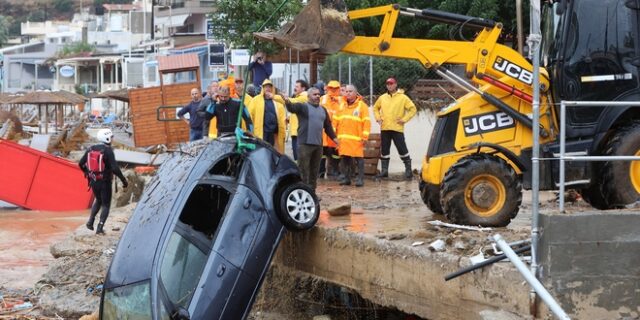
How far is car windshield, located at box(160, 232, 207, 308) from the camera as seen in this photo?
863 cm

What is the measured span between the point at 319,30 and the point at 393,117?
5.82m

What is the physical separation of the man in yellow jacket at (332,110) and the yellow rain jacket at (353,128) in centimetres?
18

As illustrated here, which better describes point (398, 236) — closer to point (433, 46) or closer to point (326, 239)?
point (326, 239)

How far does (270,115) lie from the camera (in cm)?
1534

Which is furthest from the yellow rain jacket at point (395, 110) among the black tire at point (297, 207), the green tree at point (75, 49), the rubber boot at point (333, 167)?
the green tree at point (75, 49)

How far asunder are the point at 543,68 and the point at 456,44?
3.22 ft

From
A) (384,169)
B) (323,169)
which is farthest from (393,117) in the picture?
(323,169)

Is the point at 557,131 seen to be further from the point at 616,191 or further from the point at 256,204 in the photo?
the point at 256,204

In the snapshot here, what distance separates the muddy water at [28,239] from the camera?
45.7 ft

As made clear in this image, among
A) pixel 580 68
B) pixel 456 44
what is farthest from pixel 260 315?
pixel 580 68

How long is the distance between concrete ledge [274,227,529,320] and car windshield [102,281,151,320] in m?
2.51

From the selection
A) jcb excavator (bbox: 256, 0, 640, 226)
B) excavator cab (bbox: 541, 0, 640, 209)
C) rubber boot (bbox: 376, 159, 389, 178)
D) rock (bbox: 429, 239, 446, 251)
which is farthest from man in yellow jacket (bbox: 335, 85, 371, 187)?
rock (bbox: 429, 239, 446, 251)

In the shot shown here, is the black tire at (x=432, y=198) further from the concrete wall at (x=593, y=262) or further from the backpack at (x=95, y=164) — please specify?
the backpack at (x=95, y=164)

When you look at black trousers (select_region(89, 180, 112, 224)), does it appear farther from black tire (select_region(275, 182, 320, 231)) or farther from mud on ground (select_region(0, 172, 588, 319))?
black tire (select_region(275, 182, 320, 231))
